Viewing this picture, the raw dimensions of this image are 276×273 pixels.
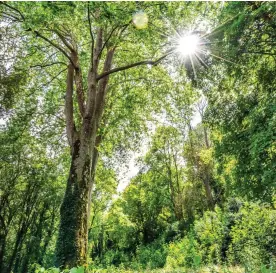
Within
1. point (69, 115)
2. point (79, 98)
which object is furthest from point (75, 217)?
point (79, 98)

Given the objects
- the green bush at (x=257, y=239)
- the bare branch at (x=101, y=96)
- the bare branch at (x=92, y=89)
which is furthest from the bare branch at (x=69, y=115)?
the green bush at (x=257, y=239)

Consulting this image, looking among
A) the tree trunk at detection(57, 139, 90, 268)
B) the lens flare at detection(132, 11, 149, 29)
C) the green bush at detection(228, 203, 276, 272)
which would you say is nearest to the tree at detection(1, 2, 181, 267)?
the tree trunk at detection(57, 139, 90, 268)

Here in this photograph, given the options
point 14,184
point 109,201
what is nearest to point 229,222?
point 14,184

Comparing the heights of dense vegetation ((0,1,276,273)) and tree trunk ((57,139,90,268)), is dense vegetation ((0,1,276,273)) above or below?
above

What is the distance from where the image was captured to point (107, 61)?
12242 millimetres

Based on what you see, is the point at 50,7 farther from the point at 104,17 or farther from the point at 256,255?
the point at 256,255

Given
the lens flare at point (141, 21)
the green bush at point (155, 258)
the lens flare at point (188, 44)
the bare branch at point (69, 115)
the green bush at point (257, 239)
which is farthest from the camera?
the green bush at point (155, 258)

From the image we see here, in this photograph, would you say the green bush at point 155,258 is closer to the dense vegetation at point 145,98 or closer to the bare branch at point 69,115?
the dense vegetation at point 145,98

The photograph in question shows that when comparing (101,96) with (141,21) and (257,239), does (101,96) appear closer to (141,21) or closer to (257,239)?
(141,21)

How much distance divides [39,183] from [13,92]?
1433cm

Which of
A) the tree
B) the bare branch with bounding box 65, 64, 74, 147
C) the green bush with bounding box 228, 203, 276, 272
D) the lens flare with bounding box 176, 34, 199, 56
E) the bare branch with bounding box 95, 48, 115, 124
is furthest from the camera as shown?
the lens flare with bounding box 176, 34, 199, 56

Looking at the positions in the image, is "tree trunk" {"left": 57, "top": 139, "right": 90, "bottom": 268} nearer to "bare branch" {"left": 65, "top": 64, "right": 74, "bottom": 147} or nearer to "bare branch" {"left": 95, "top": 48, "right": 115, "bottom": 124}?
"bare branch" {"left": 65, "top": 64, "right": 74, "bottom": 147}

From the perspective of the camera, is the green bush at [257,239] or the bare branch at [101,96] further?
the bare branch at [101,96]

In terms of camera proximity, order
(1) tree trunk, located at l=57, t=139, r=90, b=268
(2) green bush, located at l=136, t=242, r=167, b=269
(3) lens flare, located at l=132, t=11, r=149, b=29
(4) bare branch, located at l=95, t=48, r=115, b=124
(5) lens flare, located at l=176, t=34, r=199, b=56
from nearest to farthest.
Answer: (3) lens flare, located at l=132, t=11, r=149, b=29 → (1) tree trunk, located at l=57, t=139, r=90, b=268 → (4) bare branch, located at l=95, t=48, r=115, b=124 → (5) lens flare, located at l=176, t=34, r=199, b=56 → (2) green bush, located at l=136, t=242, r=167, b=269
